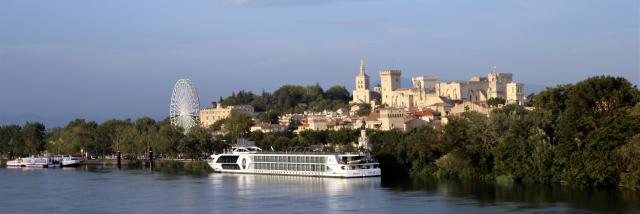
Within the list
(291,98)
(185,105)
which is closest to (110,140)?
(185,105)

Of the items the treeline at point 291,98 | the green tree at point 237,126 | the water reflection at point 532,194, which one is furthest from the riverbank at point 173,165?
the treeline at point 291,98

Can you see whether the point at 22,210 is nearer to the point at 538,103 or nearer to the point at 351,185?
the point at 351,185

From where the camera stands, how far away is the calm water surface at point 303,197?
32.9 metres

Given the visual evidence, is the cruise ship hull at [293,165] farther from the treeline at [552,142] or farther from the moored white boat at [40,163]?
the moored white boat at [40,163]

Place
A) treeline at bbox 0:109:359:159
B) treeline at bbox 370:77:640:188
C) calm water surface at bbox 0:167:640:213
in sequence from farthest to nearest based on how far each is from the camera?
treeline at bbox 0:109:359:159
treeline at bbox 370:77:640:188
calm water surface at bbox 0:167:640:213

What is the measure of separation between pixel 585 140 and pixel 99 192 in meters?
18.8

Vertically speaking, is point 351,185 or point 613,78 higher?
point 613,78

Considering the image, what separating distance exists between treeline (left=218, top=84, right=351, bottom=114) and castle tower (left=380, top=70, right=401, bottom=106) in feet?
16.1

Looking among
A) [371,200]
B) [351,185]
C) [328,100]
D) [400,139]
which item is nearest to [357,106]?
[328,100]

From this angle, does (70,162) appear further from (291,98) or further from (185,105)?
(291,98)

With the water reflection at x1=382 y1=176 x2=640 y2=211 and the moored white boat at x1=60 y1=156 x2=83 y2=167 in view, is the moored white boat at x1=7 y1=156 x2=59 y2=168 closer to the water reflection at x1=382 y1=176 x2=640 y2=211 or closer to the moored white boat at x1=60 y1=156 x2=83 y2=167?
the moored white boat at x1=60 y1=156 x2=83 y2=167

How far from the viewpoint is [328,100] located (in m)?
124

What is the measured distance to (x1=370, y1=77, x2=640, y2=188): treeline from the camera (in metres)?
36.9

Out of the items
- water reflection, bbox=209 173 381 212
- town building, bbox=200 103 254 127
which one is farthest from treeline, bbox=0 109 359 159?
town building, bbox=200 103 254 127
